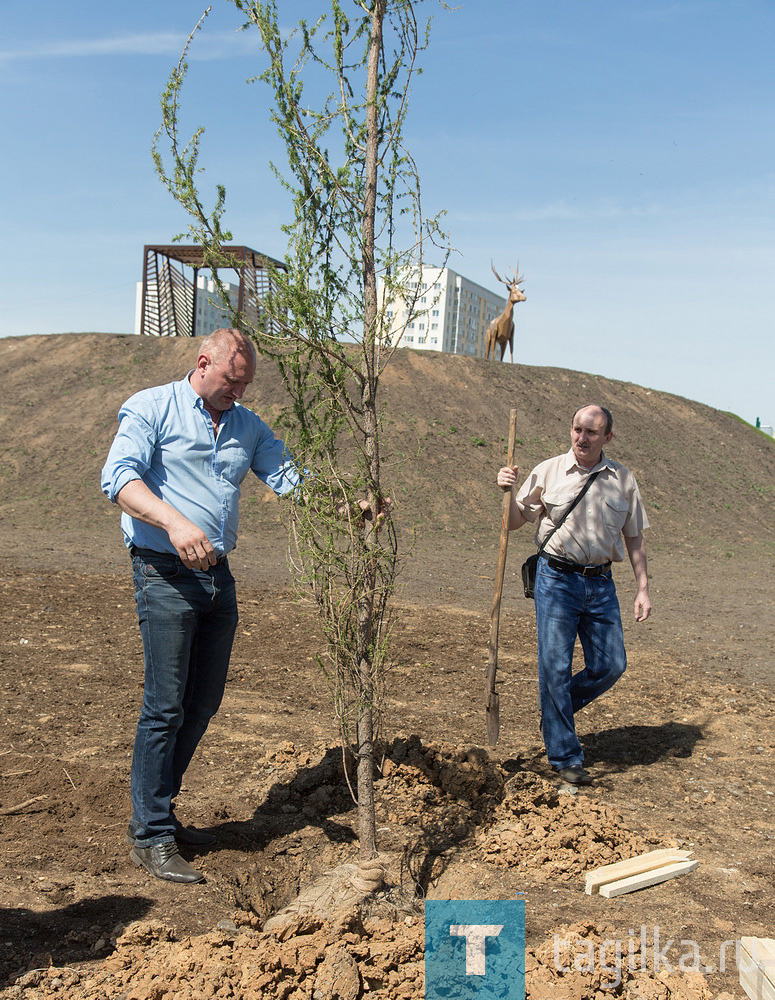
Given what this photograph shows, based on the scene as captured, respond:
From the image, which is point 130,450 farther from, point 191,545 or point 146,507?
point 191,545

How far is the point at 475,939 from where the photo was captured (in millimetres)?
3107

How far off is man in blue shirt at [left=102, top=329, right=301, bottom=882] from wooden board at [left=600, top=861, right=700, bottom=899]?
1.78 meters

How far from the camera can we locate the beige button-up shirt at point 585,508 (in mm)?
4836

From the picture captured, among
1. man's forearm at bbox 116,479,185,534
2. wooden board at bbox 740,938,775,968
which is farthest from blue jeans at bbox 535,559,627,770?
man's forearm at bbox 116,479,185,534

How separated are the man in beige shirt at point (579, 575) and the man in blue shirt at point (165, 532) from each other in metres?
1.81

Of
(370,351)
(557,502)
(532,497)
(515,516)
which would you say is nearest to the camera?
(370,351)

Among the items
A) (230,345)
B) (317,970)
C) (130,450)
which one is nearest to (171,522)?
(130,450)

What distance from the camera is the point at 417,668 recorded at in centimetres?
756

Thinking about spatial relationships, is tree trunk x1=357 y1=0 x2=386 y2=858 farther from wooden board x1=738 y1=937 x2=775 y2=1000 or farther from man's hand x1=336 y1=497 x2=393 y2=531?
wooden board x1=738 y1=937 x2=775 y2=1000

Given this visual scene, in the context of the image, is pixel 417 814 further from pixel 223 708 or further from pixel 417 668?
pixel 417 668

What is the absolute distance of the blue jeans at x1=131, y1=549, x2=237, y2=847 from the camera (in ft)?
12.0

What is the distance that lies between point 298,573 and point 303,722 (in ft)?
8.60

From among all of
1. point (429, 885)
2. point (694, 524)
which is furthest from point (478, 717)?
point (694, 524)

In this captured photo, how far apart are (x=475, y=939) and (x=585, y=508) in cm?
250
